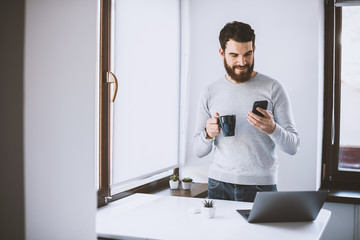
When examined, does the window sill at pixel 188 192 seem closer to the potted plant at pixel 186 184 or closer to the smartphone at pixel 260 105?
the potted plant at pixel 186 184

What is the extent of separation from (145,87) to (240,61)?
2.95ft

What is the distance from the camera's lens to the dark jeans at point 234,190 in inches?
77.8

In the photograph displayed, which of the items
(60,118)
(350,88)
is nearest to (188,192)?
(350,88)

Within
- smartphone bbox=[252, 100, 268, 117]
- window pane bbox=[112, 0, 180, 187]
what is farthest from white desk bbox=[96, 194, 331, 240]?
window pane bbox=[112, 0, 180, 187]

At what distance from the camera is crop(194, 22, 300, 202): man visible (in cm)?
196

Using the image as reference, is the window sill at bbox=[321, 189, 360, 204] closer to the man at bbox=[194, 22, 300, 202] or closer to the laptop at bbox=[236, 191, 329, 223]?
the man at bbox=[194, 22, 300, 202]

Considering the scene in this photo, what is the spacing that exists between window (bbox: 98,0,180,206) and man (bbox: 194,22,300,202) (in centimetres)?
57

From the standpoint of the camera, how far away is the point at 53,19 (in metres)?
0.48

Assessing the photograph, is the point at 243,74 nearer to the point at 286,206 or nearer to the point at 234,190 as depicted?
the point at 234,190

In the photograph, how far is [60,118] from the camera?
0.50 meters

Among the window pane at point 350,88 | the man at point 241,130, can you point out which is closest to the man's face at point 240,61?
the man at point 241,130

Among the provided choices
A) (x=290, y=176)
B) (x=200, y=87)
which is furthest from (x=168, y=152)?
(x=290, y=176)

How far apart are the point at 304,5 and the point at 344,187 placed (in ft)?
5.20

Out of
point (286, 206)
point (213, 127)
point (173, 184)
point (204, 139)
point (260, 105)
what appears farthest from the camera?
point (173, 184)
